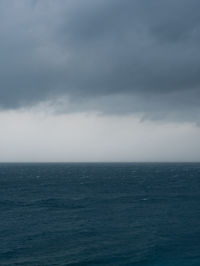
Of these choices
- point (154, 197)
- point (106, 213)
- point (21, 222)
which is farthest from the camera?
point (154, 197)

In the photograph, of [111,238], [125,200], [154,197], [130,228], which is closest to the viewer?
[111,238]

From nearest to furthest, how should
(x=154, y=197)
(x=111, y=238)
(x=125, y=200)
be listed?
(x=111, y=238)
(x=125, y=200)
(x=154, y=197)

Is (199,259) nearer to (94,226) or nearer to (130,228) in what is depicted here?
(130,228)

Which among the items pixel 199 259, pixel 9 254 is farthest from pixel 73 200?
pixel 199 259

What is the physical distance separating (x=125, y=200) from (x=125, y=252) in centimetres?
4830

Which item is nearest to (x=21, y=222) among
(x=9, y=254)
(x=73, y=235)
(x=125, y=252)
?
(x=73, y=235)

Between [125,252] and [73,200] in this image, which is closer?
[125,252]

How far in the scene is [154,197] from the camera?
100062 mm

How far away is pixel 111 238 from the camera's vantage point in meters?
52.8

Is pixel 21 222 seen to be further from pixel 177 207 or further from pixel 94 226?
pixel 177 207

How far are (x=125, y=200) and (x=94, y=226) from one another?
34.4 meters

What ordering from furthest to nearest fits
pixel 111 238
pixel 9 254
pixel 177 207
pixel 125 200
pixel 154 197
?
pixel 154 197, pixel 125 200, pixel 177 207, pixel 111 238, pixel 9 254

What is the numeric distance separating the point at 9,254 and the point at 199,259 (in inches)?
983

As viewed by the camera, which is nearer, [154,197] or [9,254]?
[9,254]
